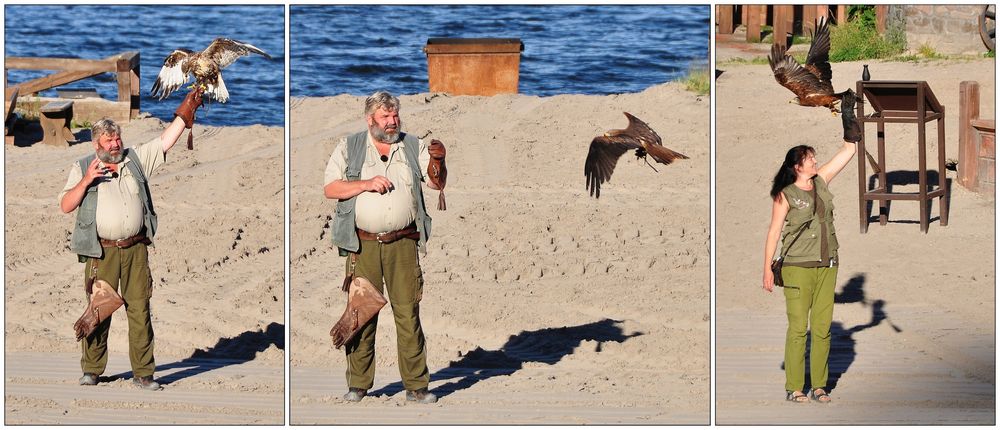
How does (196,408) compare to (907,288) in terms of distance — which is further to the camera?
(907,288)

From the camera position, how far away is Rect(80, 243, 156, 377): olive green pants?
7793 millimetres

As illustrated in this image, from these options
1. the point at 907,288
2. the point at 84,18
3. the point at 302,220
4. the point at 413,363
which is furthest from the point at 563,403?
the point at 84,18

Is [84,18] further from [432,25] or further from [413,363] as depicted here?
[413,363]

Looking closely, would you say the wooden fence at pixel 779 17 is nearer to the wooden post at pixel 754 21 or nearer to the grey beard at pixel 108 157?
the wooden post at pixel 754 21

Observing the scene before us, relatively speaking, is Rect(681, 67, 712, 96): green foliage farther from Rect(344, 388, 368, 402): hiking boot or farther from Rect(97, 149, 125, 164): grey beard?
Rect(97, 149, 125, 164): grey beard

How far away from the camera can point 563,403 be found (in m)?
7.86

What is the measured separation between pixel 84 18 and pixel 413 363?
577 inches

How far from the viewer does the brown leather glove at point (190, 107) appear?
7543 mm

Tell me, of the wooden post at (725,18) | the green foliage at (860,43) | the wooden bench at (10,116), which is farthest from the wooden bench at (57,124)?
the green foliage at (860,43)

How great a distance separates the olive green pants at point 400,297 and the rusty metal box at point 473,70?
6.63 meters

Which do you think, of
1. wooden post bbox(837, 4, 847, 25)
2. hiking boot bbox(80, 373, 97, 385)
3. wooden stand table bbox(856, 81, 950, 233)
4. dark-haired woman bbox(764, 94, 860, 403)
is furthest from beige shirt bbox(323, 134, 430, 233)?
wooden post bbox(837, 4, 847, 25)

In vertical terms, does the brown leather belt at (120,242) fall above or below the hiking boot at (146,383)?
above

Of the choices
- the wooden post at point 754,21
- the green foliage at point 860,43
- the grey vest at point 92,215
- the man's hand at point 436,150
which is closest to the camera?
the man's hand at point 436,150

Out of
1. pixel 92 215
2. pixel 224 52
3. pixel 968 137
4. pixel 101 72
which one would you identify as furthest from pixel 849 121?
pixel 101 72
